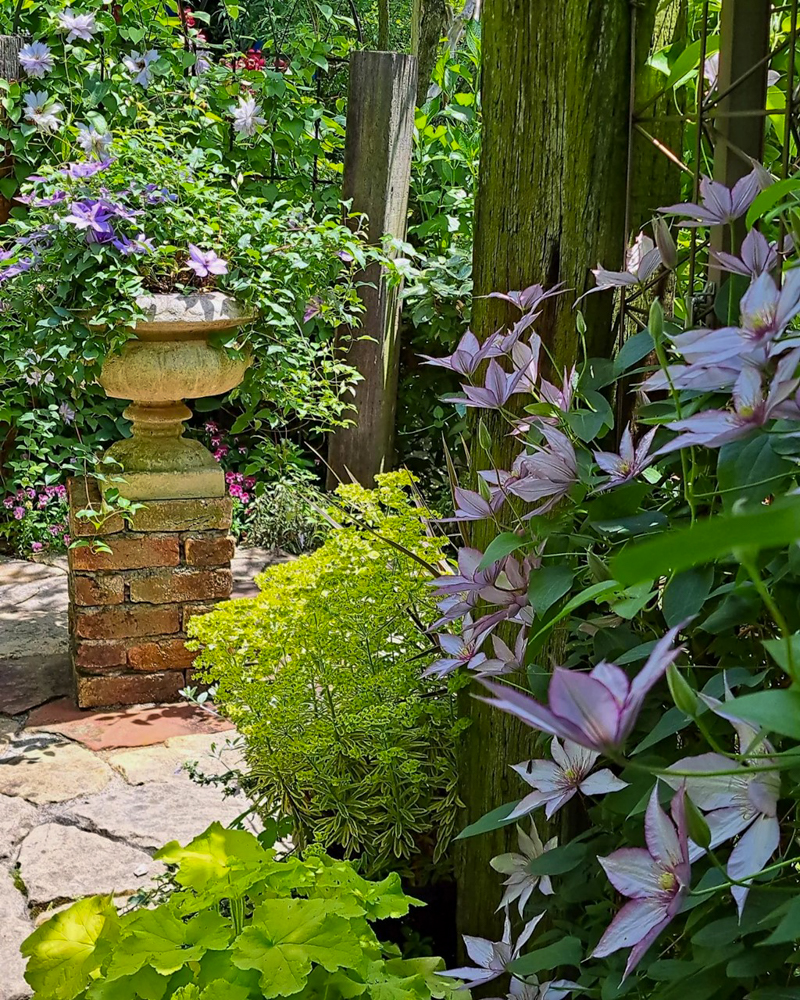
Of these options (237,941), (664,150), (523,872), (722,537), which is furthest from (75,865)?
(722,537)

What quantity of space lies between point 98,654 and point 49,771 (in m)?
→ 0.44

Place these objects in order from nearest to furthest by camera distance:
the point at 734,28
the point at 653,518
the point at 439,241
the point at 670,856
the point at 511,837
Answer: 1. the point at 670,856
2. the point at 653,518
3. the point at 734,28
4. the point at 511,837
5. the point at 439,241

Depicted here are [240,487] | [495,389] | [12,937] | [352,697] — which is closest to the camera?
[495,389]

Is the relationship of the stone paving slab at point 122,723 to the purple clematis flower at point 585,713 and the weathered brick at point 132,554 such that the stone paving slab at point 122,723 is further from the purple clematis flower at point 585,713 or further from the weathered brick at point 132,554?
the purple clematis flower at point 585,713

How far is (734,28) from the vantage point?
41.5 inches

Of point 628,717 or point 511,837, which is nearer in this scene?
point 628,717

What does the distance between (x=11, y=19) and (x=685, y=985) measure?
13.6 feet

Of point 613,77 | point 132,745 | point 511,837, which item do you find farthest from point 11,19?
point 511,837

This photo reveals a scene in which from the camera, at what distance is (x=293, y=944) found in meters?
1.09

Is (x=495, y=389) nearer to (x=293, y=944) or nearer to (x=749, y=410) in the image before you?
(x=749, y=410)

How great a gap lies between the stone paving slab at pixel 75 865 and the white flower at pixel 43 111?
2122 mm

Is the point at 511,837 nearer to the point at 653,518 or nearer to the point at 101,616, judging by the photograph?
the point at 653,518

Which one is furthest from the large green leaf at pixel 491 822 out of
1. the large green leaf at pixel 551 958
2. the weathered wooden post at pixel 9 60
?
the weathered wooden post at pixel 9 60

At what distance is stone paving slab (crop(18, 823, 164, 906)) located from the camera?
2.05 meters
